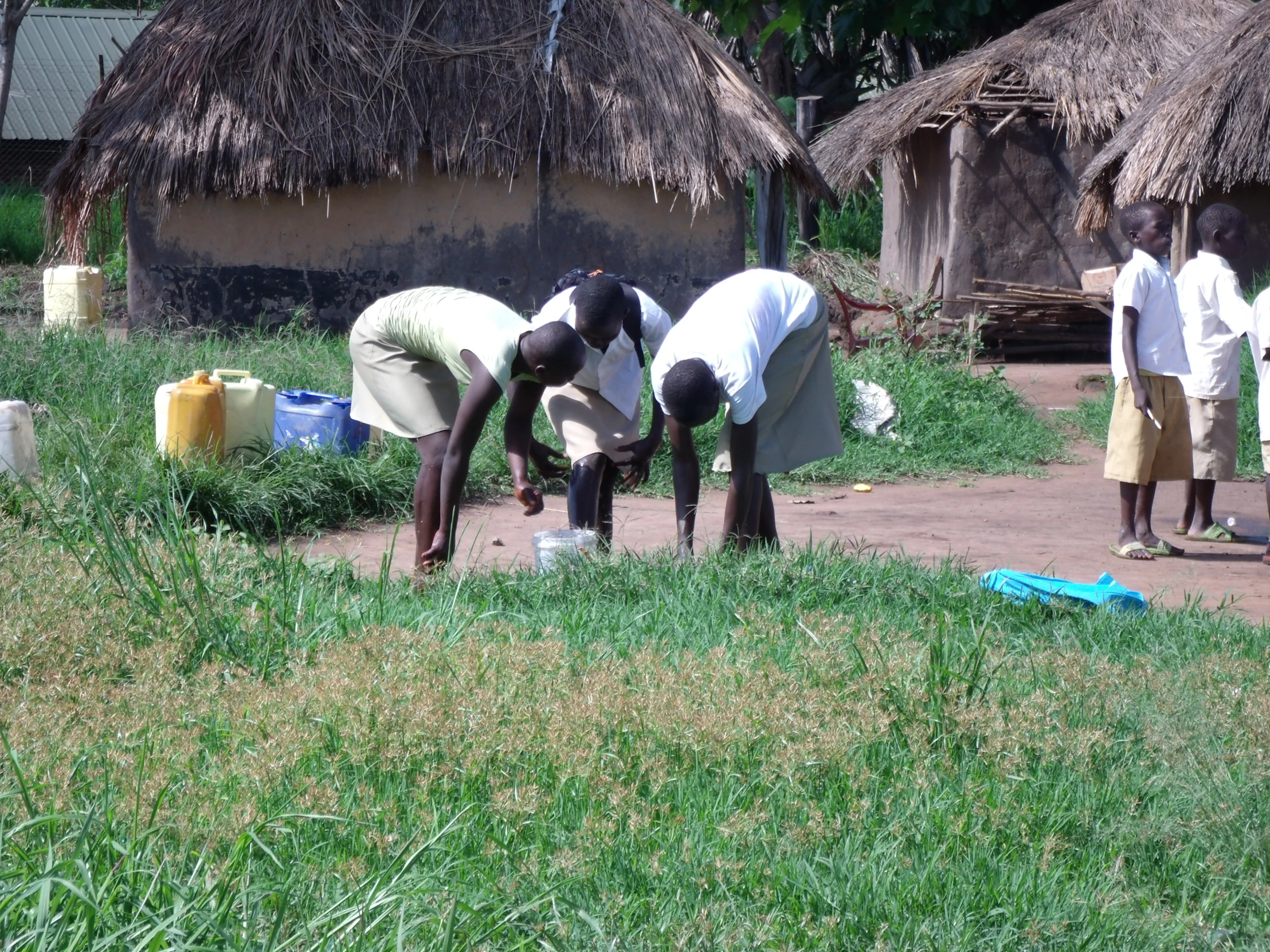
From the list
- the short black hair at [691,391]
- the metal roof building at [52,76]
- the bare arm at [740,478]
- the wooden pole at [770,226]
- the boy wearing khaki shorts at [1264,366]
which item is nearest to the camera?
the short black hair at [691,391]

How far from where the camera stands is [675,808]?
2631 millimetres

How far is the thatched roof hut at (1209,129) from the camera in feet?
30.4

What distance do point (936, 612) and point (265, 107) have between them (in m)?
6.87

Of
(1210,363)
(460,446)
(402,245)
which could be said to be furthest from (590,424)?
(402,245)

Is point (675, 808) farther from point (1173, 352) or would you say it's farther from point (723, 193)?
point (723, 193)

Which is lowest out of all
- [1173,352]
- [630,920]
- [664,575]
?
[630,920]

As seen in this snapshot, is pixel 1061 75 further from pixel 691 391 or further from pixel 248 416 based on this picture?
pixel 691 391

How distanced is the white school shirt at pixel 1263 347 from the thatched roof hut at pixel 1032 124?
20.5 feet

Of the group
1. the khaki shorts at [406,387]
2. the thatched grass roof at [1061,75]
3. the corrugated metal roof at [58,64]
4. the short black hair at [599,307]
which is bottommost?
the khaki shorts at [406,387]

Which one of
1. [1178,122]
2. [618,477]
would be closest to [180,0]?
[618,477]

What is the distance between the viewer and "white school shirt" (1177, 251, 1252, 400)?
581 centimetres

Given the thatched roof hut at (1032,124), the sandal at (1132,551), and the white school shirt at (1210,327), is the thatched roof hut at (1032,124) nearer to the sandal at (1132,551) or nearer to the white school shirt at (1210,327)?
the white school shirt at (1210,327)

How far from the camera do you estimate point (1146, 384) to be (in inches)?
222

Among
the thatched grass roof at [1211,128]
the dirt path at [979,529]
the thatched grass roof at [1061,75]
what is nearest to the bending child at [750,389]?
the dirt path at [979,529]
